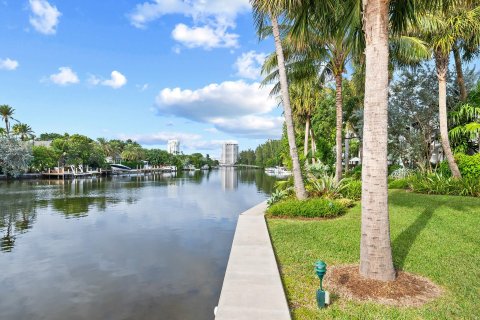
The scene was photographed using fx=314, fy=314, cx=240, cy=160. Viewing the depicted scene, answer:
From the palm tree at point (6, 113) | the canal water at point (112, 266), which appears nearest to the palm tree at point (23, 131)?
the palm tree at point (6, 113)

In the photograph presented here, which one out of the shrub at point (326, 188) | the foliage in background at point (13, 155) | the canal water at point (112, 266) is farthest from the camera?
the foliage in background at point (13, 155)

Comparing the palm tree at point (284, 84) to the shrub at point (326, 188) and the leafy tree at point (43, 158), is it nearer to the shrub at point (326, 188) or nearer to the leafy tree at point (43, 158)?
the shrub at point (326, 188)

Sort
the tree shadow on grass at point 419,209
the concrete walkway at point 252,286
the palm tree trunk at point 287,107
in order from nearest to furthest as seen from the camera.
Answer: the concrete walkway at point 252,286 < the tree shadow on grass at point 419,209 < the palm tree trunk at point 287,107

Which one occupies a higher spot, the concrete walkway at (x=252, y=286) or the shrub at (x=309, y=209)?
the shrub at (x=309, y=209)

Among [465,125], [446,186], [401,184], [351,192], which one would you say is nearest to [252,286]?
[351,192]

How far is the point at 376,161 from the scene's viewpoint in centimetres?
562

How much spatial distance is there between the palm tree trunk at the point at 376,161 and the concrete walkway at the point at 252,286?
5.87 feet

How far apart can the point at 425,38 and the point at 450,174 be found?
7.96 m

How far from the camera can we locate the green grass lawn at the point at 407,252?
4926 millimetres

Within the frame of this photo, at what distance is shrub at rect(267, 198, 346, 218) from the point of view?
12516 mm

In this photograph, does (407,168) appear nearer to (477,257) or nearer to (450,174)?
(450,174)

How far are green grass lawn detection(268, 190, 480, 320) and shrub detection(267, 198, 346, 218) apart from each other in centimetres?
51

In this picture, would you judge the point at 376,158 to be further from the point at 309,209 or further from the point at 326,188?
the point at 326,188

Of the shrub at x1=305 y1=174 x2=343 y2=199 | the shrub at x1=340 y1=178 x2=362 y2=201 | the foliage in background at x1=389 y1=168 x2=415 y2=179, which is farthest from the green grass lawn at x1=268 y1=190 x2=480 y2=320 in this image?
the foliage in background at x1=389 y1=168 x2=415 y2=179
